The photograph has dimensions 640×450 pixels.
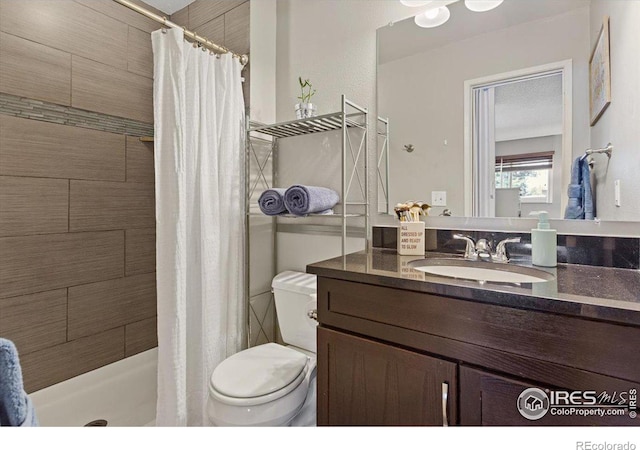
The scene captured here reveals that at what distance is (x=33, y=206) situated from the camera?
5.31 ft

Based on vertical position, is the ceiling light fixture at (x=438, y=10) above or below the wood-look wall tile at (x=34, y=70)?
above

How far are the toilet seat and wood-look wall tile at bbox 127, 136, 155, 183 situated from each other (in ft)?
4.32

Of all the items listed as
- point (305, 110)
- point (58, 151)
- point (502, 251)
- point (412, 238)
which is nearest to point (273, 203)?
point (305, 110)

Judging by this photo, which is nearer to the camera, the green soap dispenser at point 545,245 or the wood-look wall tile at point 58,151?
the green soap dispenser at point 545,245

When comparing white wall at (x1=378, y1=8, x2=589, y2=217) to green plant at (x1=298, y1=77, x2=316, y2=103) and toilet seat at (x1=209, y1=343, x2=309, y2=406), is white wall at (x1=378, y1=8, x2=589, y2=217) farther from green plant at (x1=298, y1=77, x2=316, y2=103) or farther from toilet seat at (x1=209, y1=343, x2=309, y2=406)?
toilet seat at (x1=209, y1=343, x2=309, y2=406)

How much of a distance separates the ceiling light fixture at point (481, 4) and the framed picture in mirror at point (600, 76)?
0.37 m

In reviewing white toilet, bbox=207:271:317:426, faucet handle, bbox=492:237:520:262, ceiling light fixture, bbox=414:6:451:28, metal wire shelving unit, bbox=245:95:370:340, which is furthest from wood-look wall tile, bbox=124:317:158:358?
ceiling light fixture, bbox=414:6:451:28

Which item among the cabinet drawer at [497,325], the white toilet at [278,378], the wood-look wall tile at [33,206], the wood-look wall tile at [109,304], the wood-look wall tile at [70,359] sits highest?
the wood-look wall tile at [33,206]

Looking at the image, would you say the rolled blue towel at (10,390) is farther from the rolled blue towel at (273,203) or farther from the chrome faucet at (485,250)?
the chrome faucet at (485,250)

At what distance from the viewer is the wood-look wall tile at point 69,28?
5.17 feet

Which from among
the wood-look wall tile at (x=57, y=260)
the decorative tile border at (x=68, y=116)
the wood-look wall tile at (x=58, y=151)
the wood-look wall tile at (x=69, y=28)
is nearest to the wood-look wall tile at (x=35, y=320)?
the wood-look wall tile at (x=57, y=260)

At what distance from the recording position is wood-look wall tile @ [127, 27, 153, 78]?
2014mm

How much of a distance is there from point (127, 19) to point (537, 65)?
220 cm
